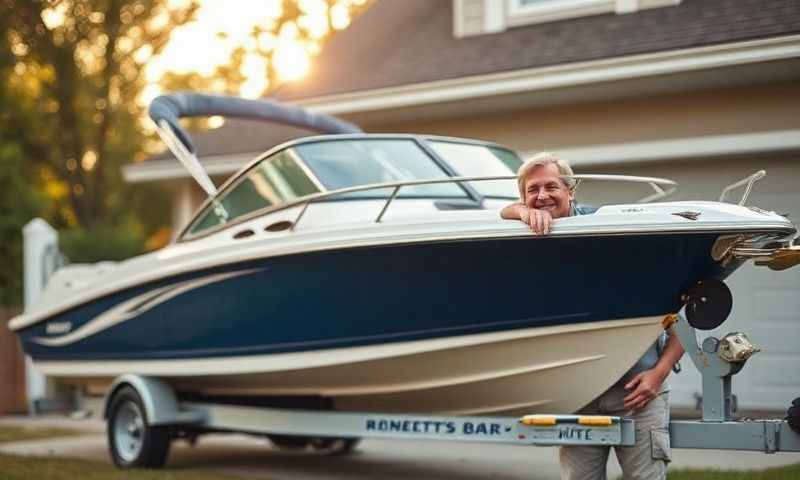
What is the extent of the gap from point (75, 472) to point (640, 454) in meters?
4.30

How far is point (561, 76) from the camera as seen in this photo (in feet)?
30.9

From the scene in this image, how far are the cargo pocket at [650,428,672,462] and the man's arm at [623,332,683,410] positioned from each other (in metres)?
0.13

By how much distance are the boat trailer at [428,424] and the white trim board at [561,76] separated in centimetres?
322

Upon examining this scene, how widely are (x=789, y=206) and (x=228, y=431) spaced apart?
4.35m

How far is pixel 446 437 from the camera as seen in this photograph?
21.0 feet

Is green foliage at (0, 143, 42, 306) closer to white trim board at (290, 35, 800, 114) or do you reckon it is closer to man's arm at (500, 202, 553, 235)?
white trim board at (290, 35, 800, 114)

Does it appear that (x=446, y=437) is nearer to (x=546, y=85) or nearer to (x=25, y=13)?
(x=546, y=85)

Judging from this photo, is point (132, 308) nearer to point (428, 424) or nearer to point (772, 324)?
point (428, 424)

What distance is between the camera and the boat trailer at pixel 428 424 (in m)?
5.04

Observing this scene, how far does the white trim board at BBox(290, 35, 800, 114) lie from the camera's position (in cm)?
852

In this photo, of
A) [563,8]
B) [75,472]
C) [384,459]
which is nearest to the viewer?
[75,472]

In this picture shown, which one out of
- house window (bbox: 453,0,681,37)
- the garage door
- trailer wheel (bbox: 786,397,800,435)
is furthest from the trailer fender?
house window (bbox: 453,0,681,37)

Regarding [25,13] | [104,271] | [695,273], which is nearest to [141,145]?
[25,13]

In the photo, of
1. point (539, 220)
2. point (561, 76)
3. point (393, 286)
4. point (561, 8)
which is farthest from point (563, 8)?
point (539, 220)
